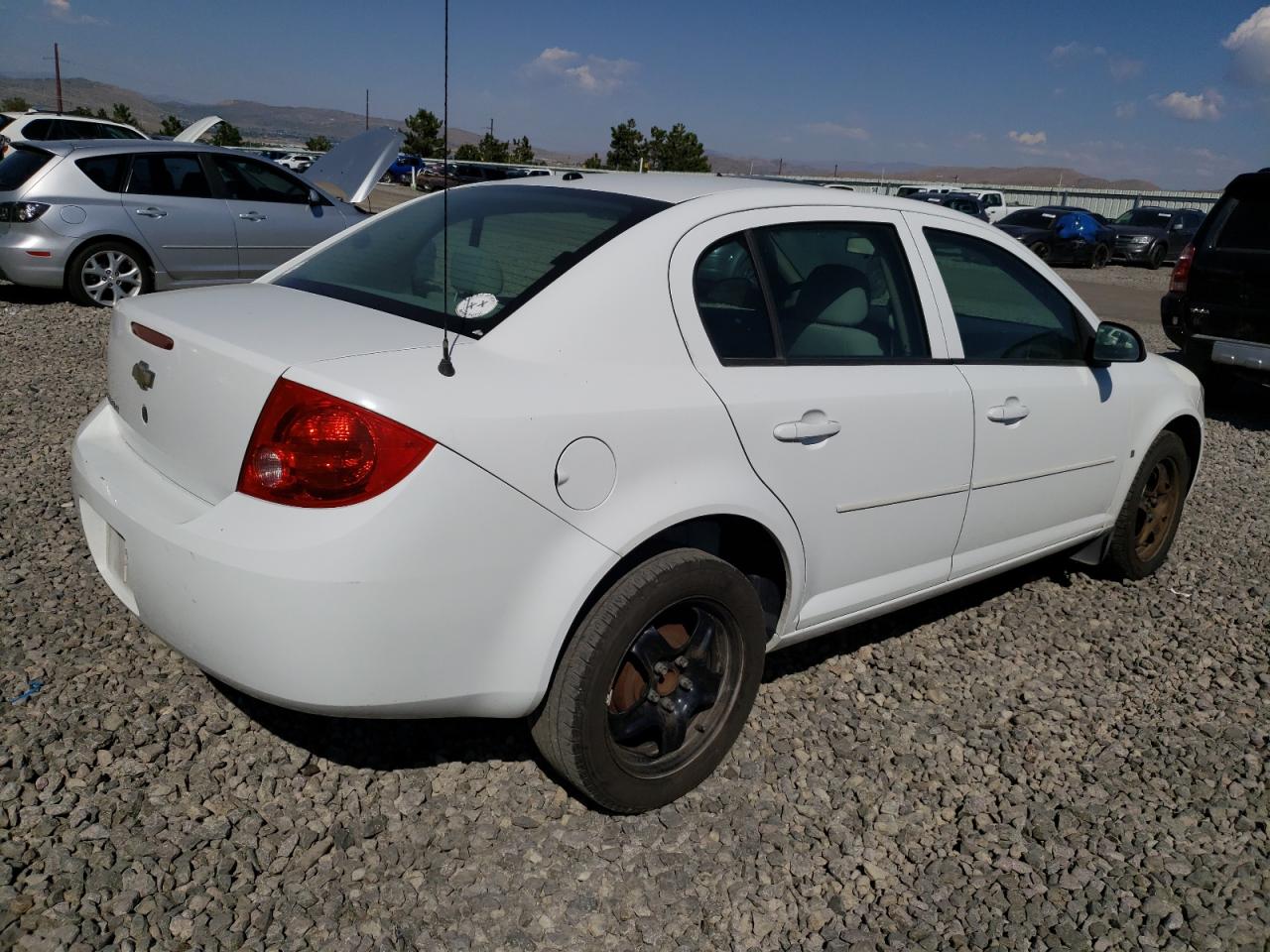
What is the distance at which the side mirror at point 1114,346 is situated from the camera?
3836 mm

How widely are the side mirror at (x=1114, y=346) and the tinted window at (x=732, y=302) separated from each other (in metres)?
1.69

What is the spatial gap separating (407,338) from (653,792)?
1.35m

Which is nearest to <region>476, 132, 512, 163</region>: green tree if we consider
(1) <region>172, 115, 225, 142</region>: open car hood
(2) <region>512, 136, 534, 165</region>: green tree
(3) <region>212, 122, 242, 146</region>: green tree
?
(2) <region>512, 136, 534, 165</region>: green tree

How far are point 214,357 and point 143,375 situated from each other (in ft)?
1.37

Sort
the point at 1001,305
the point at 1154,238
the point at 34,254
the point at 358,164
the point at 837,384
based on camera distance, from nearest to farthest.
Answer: the point at 837,384, the point at 1001,305, the point at 358,164, the point at 34,254, the point at 1154,238

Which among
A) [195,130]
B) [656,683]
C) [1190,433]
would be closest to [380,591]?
[656,683]

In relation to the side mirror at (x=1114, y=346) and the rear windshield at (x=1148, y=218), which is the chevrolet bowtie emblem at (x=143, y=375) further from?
the rear windshield at (x=1148, y=218)

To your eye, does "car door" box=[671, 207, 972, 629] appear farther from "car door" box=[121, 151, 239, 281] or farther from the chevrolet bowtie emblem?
"car door" box=[121, 151, 239, 281]

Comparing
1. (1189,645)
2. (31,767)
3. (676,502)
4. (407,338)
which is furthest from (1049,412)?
(31,767)

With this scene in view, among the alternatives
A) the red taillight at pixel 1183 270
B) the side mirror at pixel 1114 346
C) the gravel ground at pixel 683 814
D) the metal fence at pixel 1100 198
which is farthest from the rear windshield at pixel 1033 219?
the gravel ground at pixel 683 814

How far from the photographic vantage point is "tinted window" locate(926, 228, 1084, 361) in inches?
137

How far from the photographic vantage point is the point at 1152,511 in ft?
15.1

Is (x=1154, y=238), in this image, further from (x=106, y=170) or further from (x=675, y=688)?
(x=675, y=688)

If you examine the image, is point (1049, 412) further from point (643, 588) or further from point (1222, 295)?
point (1222, 295)
